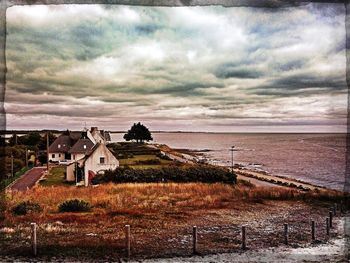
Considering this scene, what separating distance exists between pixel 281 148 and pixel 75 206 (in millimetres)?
2121

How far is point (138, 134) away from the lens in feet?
11.7

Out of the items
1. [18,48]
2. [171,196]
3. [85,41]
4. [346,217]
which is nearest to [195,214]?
[171,196]

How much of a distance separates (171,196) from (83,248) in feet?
2.97

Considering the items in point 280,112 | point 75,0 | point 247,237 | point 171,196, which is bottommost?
point 247,237

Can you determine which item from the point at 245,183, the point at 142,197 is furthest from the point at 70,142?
the point at 245,183

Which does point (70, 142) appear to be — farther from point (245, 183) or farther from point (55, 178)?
point (245, 183)

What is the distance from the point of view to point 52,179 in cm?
→ 367

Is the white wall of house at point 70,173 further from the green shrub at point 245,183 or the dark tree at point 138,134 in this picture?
the green shrub at point 245,183

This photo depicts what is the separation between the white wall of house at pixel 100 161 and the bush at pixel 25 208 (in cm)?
48

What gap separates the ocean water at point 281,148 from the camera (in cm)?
349

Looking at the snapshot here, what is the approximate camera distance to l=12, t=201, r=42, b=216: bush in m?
3.45

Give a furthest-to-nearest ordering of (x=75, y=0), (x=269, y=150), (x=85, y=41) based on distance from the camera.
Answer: (x=269, y=150) < (x=85, y=41) < (x=75, y=0)

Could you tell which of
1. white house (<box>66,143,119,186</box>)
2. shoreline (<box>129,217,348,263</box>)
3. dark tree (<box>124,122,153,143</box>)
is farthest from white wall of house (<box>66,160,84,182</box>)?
shoreline (<box>129,217,348,263</box>)

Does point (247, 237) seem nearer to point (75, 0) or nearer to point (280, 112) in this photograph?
point (280, 112)
